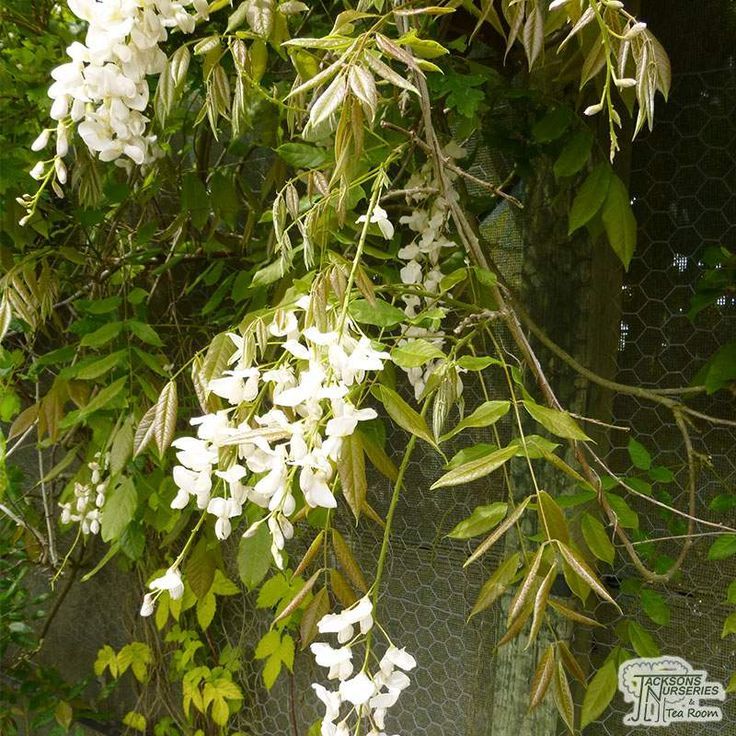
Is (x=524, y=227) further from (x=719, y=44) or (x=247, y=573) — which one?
(x=247, y=573)

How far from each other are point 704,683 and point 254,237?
33.4 inches

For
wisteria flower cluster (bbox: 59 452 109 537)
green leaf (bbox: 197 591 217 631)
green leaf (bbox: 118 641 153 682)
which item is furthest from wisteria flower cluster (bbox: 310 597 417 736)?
green leaf (bbox: 118 641 153 682)

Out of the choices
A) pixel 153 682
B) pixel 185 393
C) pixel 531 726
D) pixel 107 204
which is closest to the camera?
pixel 531 726

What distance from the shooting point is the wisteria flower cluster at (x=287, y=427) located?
1.52 feet

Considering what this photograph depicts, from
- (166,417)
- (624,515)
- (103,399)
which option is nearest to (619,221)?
(624,515)

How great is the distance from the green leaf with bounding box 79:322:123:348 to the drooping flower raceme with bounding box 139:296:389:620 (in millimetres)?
497

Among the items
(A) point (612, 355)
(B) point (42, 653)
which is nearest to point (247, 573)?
(A) point (612, 355)

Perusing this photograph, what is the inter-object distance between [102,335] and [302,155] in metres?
0.39

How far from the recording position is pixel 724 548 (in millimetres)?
788

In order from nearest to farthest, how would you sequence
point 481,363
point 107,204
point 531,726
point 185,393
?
1. point 481,363
2. point 531,726
3. point 107,204
4. point 185,393

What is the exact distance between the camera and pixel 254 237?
123 cm

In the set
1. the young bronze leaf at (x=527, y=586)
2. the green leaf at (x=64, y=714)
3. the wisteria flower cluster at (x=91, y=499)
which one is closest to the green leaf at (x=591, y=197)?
the young bronze leaf at (x=527, y=586)

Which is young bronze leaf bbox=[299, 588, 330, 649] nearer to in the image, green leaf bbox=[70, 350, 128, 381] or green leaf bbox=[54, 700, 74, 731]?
green leaf bbox=[70, 350, 128, 381]

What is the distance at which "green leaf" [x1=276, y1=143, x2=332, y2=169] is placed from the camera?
0.81 m
